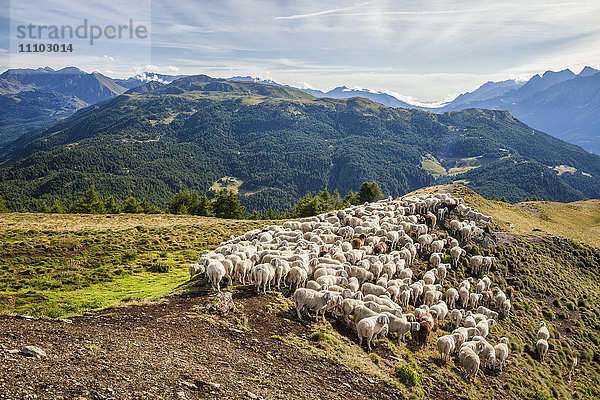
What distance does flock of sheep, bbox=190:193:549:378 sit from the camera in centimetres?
1767

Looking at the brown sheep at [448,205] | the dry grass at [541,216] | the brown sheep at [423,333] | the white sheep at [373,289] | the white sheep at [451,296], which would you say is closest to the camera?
the brown sheep at [423,333]

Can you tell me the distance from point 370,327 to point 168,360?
31.1 ft

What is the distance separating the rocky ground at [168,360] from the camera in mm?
9266

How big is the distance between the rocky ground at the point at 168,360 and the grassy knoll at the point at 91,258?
3.84m

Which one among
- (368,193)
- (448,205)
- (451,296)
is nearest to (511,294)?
(451,296)

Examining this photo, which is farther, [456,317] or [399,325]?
[456,317]

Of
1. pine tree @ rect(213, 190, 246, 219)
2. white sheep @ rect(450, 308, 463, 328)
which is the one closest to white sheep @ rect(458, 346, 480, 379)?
white sheep @ rect(450, 308, 463, 328)

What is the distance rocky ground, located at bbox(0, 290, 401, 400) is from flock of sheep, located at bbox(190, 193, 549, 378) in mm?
3051

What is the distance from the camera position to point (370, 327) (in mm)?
16141

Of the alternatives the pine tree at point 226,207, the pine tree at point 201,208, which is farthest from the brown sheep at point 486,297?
the pine tree at point 201,208

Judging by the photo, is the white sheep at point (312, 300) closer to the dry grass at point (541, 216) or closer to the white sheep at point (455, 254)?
the white sheep at point (455, 254)

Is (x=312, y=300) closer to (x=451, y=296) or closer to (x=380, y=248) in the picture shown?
(x=451, y=296)

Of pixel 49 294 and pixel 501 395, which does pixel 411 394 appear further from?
pixel 49 294

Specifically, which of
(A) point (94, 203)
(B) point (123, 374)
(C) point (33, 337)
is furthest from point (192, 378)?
(A) point (94, 203)
